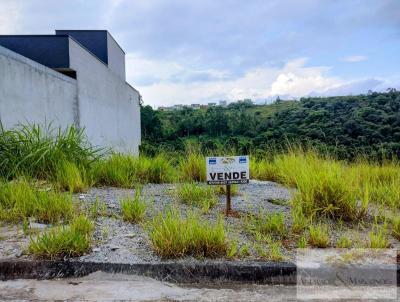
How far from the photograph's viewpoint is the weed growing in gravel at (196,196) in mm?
4199

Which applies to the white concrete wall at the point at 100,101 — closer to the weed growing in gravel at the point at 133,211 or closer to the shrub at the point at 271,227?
the weed growing in gravel at the point at 133,211

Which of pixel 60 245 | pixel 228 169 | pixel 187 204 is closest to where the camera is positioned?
pixel 60 245

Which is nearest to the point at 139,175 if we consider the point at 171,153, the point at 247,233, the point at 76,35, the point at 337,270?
the point at 171,153

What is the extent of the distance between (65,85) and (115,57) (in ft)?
38.7

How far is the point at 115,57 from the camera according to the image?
20953 mm

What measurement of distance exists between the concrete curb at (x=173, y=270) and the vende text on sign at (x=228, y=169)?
121cm

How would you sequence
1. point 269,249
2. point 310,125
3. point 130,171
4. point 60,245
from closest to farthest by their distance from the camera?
point 60,245 → point 269,249 → point 130,171 → point 310,125

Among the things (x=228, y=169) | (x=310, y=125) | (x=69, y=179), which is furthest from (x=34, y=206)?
(x=310, y=125)

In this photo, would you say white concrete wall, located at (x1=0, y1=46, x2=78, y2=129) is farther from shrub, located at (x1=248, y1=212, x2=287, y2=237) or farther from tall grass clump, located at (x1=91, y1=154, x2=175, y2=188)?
shrub, located at (x1=248, y1=212, x2=287, y2=237)

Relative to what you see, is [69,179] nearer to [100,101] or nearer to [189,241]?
[189,241]

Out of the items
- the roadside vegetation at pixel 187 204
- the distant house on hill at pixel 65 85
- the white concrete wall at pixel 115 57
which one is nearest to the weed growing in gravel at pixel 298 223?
the roadside vegetation at pixel 187 204

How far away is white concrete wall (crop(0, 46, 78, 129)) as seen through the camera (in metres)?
6.10

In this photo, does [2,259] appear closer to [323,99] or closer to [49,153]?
[49,153]

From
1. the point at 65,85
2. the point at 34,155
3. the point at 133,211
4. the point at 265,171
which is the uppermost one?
the point at 65,85
